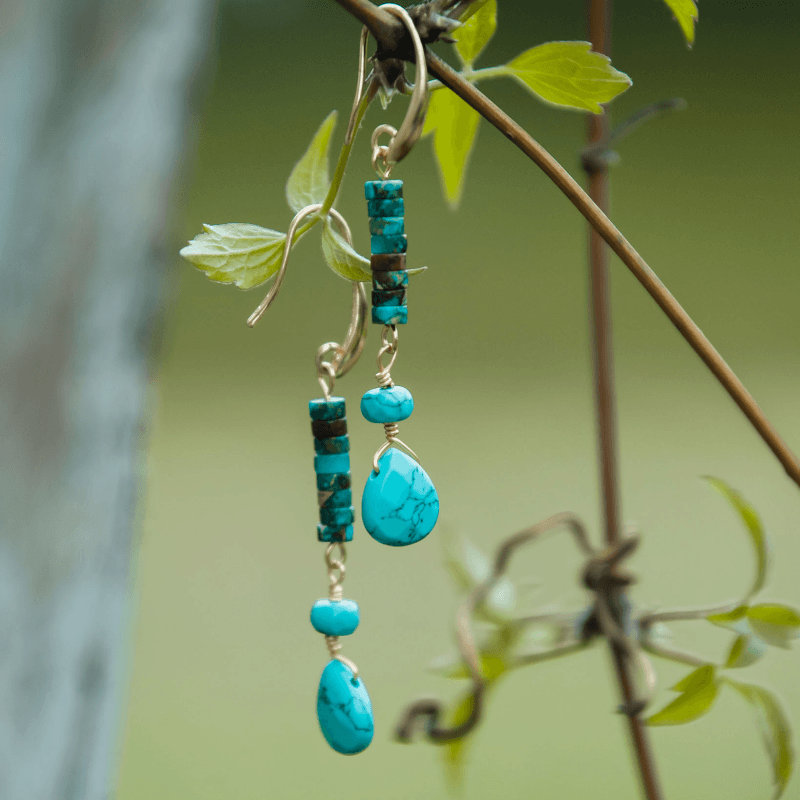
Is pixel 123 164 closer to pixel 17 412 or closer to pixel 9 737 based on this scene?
pixel 17 412

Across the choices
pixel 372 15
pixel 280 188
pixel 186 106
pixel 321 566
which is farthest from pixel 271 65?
pixel 372 15

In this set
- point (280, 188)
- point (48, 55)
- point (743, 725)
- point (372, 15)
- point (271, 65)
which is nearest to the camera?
point (372, 15)

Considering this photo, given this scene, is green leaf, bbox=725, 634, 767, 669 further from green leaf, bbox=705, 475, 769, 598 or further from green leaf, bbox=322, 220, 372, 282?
green leaf, bbox=322, 220, 372, 282

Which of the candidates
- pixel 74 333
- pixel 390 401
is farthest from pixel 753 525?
pixel 74 333

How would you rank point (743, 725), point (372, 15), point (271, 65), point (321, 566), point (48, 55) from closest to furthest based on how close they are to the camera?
point (372, 15) < point (48, 55) < point (743, 725) < point (321, 566) < point (271, 65)

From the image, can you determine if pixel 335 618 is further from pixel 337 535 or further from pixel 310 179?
pixel 310 179

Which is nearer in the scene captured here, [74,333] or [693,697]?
[693,697]

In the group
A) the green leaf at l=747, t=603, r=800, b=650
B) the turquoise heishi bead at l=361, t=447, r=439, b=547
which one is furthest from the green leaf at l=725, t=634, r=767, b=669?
the turquoise heishi bead at l=361, t=447, r=439, b=547
